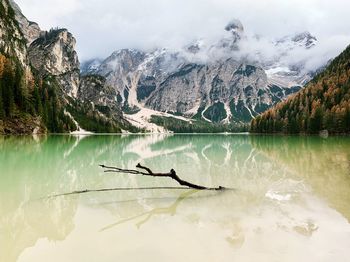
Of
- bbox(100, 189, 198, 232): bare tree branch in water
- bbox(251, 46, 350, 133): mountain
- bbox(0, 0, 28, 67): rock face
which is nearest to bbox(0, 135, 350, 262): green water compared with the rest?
bbox(100, 189, 198, 232): bare tree branch in water

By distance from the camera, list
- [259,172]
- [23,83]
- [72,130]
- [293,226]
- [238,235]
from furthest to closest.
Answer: [72,130] → [23,83] → [259,172] → [293,226] → [238,235]

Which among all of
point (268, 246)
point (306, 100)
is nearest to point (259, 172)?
point (268, 246)

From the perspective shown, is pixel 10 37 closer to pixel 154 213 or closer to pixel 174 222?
pixel 154 213

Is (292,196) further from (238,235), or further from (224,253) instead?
(224,253)

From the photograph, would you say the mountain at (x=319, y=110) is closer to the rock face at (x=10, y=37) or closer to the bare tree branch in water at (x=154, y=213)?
the rock face at (x=10, y=37)

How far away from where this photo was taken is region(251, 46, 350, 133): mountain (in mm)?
133500

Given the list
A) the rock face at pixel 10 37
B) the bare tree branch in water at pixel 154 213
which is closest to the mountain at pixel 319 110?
the rock face at pixel 10 37

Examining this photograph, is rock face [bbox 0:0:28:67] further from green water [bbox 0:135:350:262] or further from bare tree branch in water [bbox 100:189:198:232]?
bare tree branch in water [bbox 100:189:198:232]

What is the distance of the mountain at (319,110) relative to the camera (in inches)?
5256

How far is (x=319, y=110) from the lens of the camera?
143000 millimetres

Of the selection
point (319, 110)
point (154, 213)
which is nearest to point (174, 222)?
point (154, 213)

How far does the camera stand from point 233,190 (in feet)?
60.4

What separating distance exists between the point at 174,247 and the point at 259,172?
58.2ft

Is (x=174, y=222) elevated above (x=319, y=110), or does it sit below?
below
